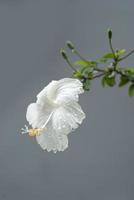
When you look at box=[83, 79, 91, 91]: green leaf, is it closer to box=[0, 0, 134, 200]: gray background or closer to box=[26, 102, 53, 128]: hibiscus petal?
box=[26, 102, 53, 128]: hibiscus petal

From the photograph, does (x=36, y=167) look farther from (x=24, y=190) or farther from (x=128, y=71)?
(x=128, y=71)

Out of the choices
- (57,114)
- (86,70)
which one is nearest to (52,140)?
(57,114)

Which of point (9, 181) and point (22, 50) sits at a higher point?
point (22, 50)

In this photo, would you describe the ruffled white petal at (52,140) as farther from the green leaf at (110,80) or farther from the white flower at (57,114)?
the green leaf at (110,80)

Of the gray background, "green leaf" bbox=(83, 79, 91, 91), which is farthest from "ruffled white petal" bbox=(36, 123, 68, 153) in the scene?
the gray background

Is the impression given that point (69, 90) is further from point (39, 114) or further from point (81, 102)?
point (81, 102)

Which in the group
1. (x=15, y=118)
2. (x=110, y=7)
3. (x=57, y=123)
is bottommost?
(x=57, y=123)

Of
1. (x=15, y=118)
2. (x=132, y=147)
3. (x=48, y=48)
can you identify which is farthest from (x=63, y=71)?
(x=132, y=147)
